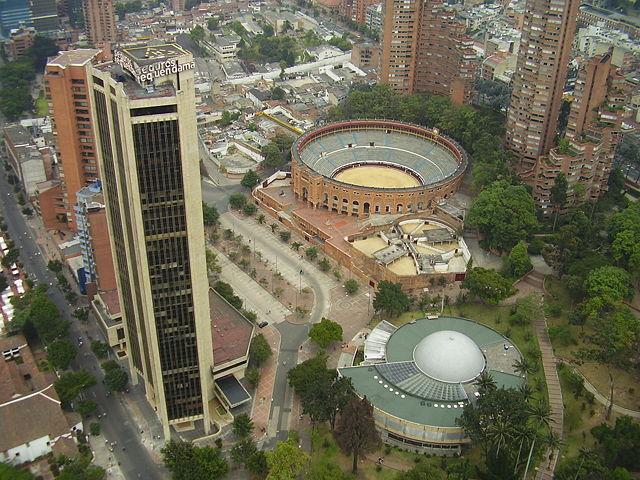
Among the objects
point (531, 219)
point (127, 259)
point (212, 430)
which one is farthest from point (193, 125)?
point (531, 219)

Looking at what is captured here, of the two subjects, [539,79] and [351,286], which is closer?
[351,286]

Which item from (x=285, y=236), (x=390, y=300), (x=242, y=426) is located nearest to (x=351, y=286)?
(x=390, y=300)

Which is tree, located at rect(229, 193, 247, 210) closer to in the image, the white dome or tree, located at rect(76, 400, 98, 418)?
the white dome

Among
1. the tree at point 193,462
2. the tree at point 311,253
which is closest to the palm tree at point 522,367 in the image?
the tree at point 193,462

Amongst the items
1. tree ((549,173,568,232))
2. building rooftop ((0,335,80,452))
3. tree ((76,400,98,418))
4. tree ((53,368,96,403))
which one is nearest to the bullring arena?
tree ((549,173,568,232))

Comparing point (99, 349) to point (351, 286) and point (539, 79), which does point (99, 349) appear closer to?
point (351, 286)

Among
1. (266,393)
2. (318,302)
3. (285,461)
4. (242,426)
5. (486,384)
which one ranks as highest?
(486,384)
